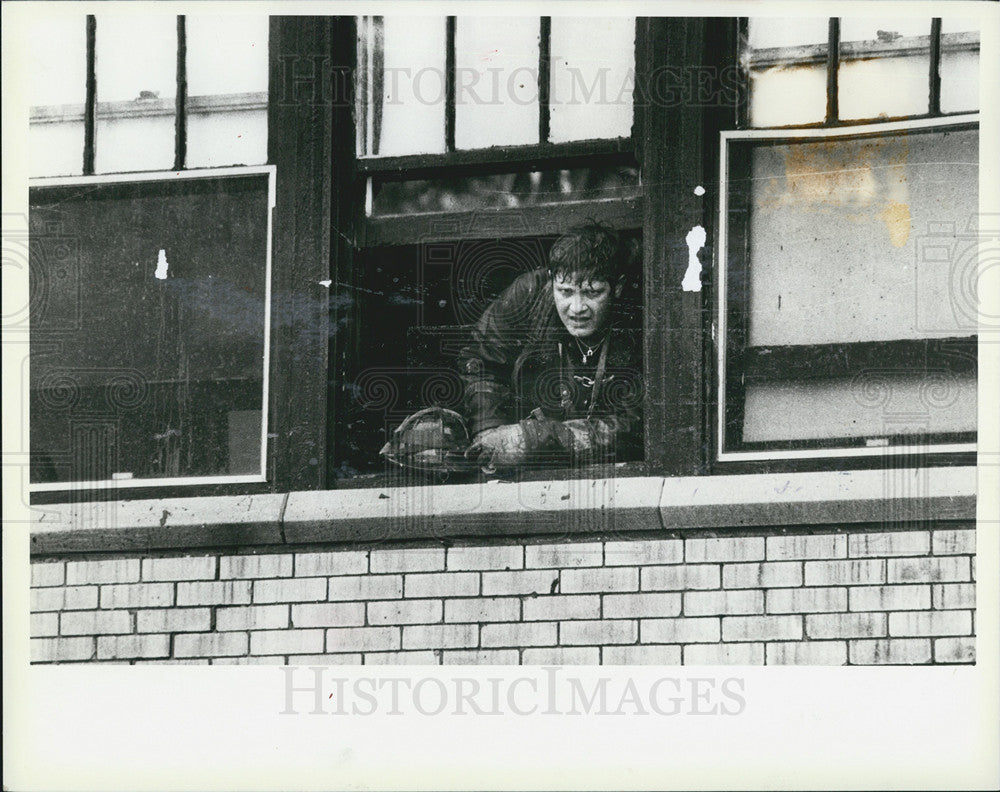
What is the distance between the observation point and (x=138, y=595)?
219 inches

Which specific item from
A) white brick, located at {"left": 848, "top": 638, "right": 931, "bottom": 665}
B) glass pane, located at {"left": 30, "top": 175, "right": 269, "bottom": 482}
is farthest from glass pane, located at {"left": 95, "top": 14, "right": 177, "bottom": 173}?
white brick, located at {"left": 848, "top": 638, "right": 931, "bottom": 665}

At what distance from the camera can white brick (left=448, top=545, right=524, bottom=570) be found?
17.7 feet

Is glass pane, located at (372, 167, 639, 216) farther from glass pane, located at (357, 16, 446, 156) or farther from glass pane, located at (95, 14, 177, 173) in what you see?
glass pane, located at (95, 14, 177, 173)

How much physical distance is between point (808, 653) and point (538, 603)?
3.35 ft

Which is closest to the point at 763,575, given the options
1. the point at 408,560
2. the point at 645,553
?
the point at 645,553

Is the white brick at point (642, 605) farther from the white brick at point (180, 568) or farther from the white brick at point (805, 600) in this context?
the white brick at point (180, 568)

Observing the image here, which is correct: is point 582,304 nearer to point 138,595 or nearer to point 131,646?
point 138,595

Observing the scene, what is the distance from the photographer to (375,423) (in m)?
5.56

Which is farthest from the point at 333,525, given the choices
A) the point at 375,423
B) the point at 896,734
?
the point at 896,734

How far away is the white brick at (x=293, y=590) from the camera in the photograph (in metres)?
5.48

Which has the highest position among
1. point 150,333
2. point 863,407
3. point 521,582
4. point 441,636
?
point 150,333

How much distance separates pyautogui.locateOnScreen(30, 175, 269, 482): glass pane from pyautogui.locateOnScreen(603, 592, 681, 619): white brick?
1525 mm

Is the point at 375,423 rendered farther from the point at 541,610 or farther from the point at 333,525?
the point at 541,610

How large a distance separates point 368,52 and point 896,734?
3.32 metres
